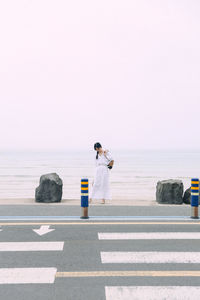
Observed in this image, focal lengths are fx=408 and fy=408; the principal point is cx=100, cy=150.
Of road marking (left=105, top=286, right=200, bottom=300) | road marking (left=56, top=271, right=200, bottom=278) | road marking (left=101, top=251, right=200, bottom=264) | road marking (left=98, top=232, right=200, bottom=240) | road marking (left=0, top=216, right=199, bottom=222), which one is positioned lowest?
road marking (left=105, top=286, right=200, bottom=300)

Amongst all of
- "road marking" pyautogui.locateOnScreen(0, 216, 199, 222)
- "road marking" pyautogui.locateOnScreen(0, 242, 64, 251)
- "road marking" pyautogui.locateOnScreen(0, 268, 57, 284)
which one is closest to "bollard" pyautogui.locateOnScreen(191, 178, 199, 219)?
"road marking" pyautogui.locateOnScreen(0, 216, 199, 222)

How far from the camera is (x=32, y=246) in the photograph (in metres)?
7.24

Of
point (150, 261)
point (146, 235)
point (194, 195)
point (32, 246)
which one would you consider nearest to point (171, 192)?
point (194, 195)

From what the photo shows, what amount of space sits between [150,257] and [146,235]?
5.19ft

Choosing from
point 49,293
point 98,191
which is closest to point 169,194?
point 98,191

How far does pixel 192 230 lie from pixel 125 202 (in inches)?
176

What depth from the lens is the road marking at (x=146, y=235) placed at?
7867 mm

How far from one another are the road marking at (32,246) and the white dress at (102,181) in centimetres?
503

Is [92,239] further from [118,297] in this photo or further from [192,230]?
[118,297]

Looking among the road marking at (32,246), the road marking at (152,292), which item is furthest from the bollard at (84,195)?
the road marking at (152,292)

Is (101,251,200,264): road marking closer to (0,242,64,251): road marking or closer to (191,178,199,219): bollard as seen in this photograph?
(0,242,64,251): road marking

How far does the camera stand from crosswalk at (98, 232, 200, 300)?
4891mm

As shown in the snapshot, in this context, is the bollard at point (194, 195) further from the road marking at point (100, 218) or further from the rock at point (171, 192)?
the rock at point (171, 192)

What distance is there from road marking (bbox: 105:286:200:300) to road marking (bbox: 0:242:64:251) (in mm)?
2181
